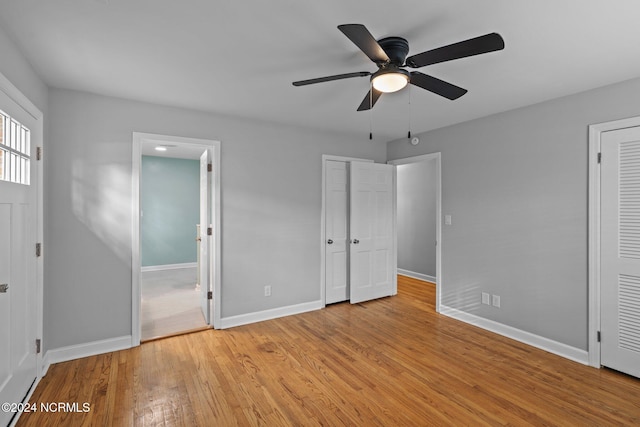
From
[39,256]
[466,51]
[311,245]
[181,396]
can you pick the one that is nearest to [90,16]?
[39,256]

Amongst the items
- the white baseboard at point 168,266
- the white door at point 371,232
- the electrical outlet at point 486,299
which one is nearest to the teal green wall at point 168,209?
the white baseboard at point 168,266

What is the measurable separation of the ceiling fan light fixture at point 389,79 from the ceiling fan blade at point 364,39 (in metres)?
0.07

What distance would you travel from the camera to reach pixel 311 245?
419cm

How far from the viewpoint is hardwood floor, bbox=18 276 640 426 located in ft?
6.72

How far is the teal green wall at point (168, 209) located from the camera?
21.8 ft

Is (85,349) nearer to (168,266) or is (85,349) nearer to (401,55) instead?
(401,55)

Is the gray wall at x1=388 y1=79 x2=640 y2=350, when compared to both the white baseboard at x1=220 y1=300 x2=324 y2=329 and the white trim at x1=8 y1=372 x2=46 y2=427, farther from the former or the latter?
the white trim at x1=8 y1=372 x2=46 y2=427

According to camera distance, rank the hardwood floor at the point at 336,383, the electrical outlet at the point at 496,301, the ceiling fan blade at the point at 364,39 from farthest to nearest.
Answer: the electrical outlet at the point at 496,301 → the hardwood floor at the point at 336,383 → the ceiling fan blade at the point at 364,39

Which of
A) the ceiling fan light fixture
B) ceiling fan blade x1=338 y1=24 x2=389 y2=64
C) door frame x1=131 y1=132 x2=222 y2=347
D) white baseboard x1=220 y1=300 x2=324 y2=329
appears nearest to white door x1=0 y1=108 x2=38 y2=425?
door frame x1=131 y1=132 x2=222 y2=347

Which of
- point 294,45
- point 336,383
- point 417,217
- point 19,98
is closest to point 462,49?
point 294,45

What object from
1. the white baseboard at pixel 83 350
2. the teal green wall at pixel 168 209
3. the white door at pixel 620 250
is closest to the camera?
the white door at pixel 620 250

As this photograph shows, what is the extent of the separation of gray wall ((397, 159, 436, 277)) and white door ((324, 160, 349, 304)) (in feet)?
6.92

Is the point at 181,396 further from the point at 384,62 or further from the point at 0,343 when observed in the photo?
the point at 384,62

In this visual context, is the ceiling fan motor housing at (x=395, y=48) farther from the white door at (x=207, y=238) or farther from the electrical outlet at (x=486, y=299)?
the electrical outlet at (x=486, y=299)
